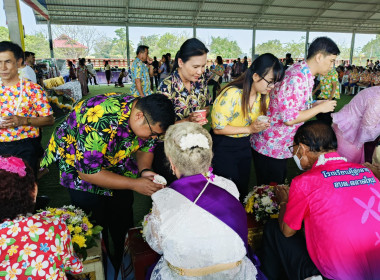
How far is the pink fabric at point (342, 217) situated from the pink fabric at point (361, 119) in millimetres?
1287

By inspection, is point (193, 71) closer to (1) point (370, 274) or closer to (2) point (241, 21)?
(1) point (370, 274)

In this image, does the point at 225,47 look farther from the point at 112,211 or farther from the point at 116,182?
the point at 116,182

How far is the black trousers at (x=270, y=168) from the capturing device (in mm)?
2553

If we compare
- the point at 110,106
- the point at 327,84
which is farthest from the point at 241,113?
the point at 327,84

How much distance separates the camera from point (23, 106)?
2.49m

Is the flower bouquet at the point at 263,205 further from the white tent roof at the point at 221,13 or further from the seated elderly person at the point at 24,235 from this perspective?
the white tent roof at the point at 221,13

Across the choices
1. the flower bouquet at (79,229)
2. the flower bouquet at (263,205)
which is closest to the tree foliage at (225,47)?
the flower bouquet at (263,205)

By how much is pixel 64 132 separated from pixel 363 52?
4077 centimetres

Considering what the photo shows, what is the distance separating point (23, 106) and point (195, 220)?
2072 mm

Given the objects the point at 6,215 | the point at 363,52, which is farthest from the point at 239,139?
the point at 363,52

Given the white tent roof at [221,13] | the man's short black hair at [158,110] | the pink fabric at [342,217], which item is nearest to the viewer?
the pink fabric at [342,217]

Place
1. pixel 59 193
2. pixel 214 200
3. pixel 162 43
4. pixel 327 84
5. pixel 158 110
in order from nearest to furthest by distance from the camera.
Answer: pixel 214 200 < pixel 158 110 < pixel 59 193 < pixel 327 84 < pixel 162 43

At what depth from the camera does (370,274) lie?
4.60 ft

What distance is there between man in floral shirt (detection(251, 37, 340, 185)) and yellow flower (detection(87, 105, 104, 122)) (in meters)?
1.47
